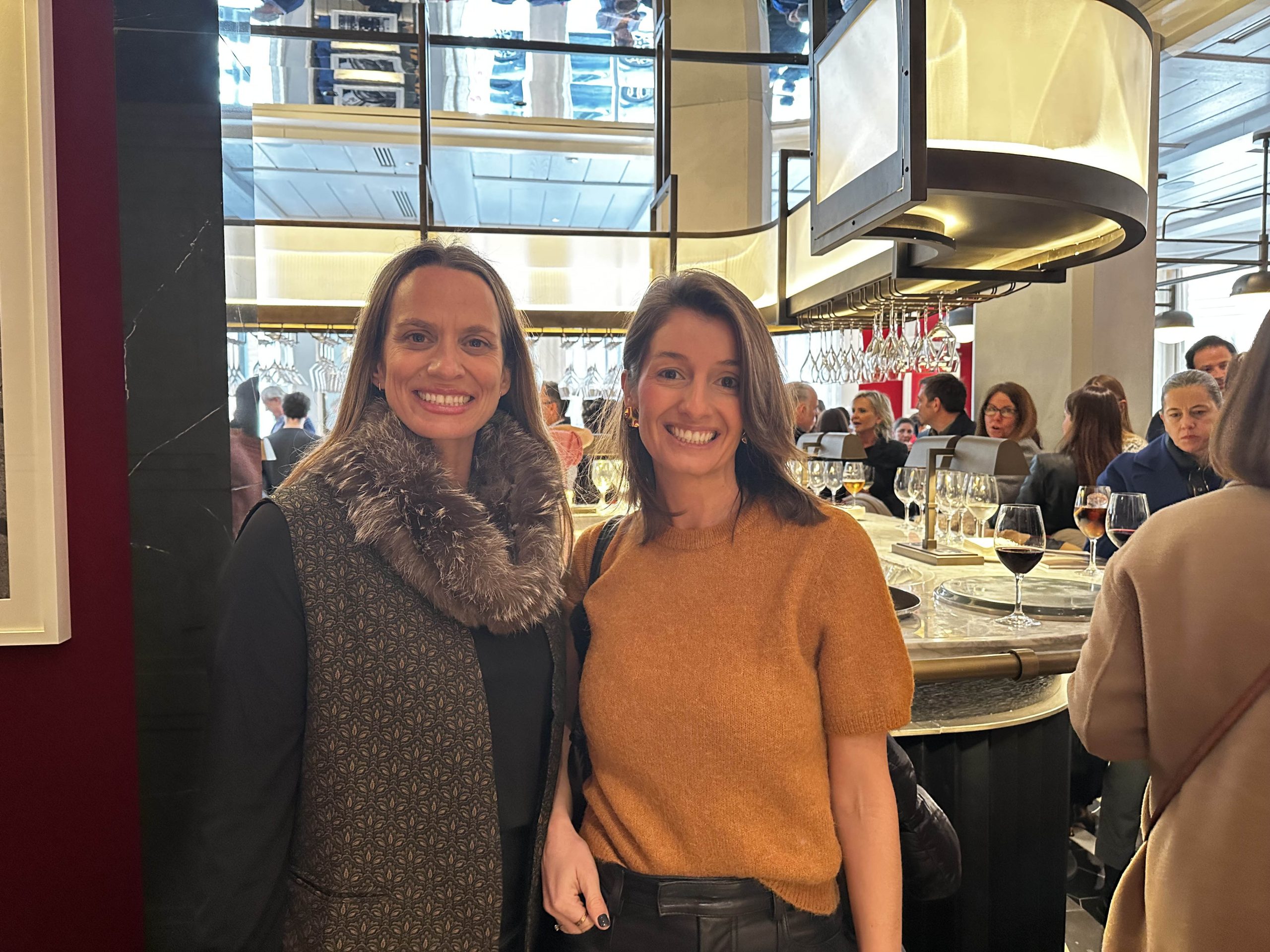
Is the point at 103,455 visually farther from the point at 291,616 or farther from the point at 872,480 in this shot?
the point at 872,480

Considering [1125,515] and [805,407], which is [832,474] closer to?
[1125,515]

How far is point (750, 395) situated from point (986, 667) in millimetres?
943

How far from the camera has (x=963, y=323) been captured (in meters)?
9.55

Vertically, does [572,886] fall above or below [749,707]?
below

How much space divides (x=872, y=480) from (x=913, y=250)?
3.53m

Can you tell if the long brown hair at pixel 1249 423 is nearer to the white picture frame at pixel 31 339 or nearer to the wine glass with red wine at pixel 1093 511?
the wine glass with red wine at pixel 1093 511

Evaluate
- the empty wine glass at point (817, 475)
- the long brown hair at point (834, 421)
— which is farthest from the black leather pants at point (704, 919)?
the long brown hair at point (834, 421)

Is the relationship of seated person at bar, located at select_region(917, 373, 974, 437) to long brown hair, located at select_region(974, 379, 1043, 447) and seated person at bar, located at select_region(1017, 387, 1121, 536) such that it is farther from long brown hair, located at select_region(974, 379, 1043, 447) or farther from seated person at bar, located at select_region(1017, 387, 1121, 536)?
seated person at bar, located at select_region(1017, 387, 1121, 536)

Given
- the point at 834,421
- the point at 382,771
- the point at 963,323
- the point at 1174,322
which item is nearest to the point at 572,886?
the point at 382,771

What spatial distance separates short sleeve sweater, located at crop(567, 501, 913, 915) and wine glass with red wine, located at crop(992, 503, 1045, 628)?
103 centimetres

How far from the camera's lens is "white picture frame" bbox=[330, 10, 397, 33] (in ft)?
18.4

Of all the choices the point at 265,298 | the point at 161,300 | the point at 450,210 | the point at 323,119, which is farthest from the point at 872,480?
the point at 450,210

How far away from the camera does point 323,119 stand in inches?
365

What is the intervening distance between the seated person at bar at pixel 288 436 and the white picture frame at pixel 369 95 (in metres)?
2.78
